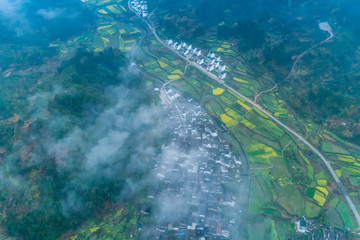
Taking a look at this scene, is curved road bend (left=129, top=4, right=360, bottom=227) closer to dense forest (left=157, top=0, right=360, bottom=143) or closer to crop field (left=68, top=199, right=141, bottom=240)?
dense forest (left=157, top=0, right=360, bottom=143)

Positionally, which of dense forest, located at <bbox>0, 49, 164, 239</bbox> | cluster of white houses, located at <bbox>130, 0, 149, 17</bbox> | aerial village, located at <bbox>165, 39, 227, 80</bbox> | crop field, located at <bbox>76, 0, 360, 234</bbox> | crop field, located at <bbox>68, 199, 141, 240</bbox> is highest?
cluster of white houses, located at <bbox>130, 0, 149, 17</bbox>

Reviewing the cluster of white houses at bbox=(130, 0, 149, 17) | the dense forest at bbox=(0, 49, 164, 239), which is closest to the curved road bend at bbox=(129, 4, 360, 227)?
the cluster of white houses at bbox=(130, 0, 149, 17)

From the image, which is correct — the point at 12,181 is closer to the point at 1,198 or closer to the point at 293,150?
the point at 1,198

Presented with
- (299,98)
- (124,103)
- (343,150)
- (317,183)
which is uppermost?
(299,98)

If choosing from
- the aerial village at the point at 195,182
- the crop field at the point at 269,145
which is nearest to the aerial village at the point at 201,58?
the crop field at the point at 269,145

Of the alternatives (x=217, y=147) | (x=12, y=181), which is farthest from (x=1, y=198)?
(x=217, y=147)

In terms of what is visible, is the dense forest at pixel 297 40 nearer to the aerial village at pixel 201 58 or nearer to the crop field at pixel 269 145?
the crop field at pixel 269 145

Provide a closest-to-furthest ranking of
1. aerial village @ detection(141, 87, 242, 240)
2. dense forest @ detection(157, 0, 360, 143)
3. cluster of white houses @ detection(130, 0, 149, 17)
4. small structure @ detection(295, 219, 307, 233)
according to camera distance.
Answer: small structure @ detection(295, 219, 307, 233)
aerial village @ detection(141, 87, 242, 240)
dense forest @ detection(157, 0, 360, 143)
cluster of white houses @ detection(130, 0, 149, 17)
